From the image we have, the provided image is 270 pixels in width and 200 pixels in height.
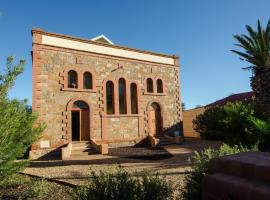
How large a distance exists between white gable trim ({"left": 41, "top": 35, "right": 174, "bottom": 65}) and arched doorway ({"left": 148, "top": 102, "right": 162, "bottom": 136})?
13.1 feet

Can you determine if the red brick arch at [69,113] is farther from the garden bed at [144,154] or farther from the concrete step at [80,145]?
the garden bed at [144,154]

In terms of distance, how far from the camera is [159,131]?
65.3 feet

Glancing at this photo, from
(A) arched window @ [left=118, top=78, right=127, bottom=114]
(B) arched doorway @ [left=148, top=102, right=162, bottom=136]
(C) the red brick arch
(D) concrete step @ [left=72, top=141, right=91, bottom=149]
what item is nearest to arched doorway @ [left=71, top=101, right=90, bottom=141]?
(C) the red brick arch

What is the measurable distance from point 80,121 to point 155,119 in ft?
21.1

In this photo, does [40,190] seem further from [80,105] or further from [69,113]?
[80,105]

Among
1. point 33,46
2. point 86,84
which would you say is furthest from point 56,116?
point 33,46

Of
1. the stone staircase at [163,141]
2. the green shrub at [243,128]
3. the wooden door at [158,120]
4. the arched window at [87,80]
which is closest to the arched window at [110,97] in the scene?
the arched window at [87,80]

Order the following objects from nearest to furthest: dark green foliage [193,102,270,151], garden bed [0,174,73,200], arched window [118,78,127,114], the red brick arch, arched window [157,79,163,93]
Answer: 1. garden bed [0,174,73,200]
2. dark green foliage [193,102,270,151]
3. the red brick arch
4. arched window [118,78,127,114]
5. arched window [157,79,163,93]

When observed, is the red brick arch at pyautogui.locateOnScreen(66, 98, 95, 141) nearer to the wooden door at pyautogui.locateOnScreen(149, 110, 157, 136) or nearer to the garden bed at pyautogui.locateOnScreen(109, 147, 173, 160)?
the garden bed at pyautogui.locateOnScreen(109, 147, 173, 160)

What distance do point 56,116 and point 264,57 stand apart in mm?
14067

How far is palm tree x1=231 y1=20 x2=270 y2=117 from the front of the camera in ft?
49.8

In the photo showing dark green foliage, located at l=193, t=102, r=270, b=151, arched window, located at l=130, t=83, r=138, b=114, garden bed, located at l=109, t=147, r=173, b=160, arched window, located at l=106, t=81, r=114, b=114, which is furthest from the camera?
arched window, located at l=130, t=83, r=138, b=114

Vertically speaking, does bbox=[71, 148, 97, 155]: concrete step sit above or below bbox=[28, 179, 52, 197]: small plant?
above

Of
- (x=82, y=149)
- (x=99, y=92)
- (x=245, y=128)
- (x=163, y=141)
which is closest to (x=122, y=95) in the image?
(x=99, y=92)
